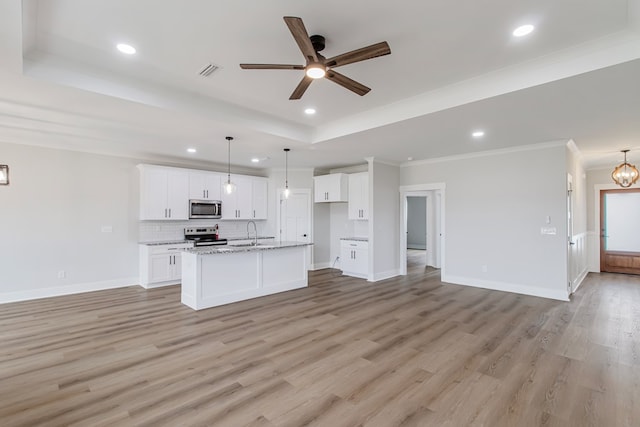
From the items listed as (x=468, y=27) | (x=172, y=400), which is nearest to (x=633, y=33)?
(x=468, y=27)

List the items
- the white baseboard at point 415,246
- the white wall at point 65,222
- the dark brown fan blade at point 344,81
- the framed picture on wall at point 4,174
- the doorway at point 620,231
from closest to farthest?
the dark brown fan blade at point 344,81
the framed picture on wall at point 4,174
the white wall at point 65,222
the doorway at point 620,231
the white baseboard at point 415,246

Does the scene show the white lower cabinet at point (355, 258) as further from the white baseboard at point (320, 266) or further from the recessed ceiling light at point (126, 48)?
the recessed ceiling light at point (126, 48)

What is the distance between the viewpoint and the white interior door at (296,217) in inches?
318

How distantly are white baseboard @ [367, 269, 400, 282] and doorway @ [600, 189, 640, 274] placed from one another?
526 cm

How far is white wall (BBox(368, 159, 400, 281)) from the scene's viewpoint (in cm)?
673

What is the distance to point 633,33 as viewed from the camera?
2.54 m

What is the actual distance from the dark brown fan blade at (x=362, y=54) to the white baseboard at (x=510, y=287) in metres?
5.23

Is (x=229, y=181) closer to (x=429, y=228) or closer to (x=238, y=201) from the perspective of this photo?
(x=238, y=201)

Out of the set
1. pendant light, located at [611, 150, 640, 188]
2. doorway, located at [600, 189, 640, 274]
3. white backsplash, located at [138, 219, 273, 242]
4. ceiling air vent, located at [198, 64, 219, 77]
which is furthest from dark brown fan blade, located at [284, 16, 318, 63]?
doorway, located at [600, 189, 640, 274]

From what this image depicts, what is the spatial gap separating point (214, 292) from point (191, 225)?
9.14 feet

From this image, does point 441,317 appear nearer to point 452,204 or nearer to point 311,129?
point 452,204

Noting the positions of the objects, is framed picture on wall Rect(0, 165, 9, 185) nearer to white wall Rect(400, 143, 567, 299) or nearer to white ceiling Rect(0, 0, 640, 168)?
white ceiling Rect(0, 0, 640, 168)

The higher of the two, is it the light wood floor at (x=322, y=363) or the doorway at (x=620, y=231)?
the doorway at (x=620, y=231)

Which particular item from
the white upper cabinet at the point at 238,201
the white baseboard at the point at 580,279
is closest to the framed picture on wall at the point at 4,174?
the white upper cabinet at the point at 238,201
